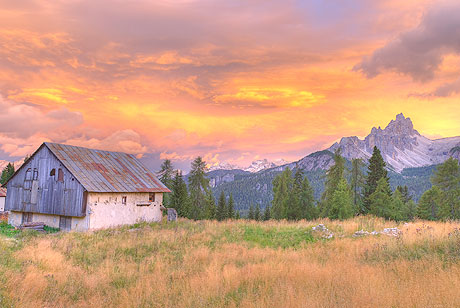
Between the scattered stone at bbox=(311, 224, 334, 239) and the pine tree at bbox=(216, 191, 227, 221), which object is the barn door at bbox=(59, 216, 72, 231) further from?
the pine tree at bbox=(216, 191, 227, 221)

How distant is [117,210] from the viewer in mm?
25484

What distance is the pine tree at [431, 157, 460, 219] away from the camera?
39375 mm

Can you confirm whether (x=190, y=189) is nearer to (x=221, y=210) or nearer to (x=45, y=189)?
(x=221, y=210)

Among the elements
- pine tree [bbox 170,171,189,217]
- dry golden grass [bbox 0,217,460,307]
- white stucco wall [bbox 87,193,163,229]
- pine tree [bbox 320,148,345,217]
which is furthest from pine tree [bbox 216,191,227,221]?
dry golden grass [bbox 0,217,460,307]

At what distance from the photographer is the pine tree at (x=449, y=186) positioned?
3938 cm

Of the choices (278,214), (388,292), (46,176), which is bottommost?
(278,214)

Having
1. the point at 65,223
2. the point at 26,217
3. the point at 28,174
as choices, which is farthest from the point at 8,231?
the point at 28,174

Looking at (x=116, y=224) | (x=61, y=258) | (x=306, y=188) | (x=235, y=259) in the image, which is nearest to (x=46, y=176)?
(x=116, y=224)

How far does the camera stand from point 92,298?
7.22 m

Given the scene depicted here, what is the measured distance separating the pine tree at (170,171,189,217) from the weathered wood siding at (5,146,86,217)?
25755mm

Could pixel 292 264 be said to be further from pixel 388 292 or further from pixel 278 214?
pixel 278 214

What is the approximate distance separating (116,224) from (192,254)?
1564cm

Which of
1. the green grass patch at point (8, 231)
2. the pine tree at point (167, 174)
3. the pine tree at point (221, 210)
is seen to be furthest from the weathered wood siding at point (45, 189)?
the pine tree at point (221, 210)

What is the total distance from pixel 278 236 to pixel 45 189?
21.3 meters
